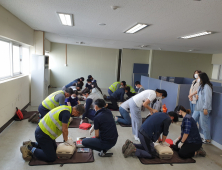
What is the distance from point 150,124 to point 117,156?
859mm

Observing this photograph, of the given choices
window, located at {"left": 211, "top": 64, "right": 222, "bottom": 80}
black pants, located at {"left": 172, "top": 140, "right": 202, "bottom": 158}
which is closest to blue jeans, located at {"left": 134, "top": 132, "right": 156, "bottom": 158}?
black pants, located at {"left": 172, "top": 140, "right": 202, "bottom": 158}

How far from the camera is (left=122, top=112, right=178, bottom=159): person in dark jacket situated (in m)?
2.75

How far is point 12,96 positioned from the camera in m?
4.13

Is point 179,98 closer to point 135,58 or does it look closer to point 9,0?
point 9,0

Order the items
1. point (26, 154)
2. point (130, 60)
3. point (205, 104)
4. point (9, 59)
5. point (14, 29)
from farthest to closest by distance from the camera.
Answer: point (130, 60), point (9, 59), point (14, 29), point (205, 104), point (26, 154)

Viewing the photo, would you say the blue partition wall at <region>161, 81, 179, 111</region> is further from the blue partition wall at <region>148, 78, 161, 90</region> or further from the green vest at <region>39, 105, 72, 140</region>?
the green vest at <region>39, 105, 72, 140</region>

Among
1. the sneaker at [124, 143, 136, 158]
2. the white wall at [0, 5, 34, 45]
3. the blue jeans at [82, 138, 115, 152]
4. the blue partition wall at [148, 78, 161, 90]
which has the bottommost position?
the sneaker at [124, 143, 136, 158]

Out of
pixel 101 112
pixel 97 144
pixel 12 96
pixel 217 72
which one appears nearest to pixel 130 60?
pixel 217 72

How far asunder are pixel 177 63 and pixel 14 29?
920 cm

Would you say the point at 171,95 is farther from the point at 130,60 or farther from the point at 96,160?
the point at 130,60

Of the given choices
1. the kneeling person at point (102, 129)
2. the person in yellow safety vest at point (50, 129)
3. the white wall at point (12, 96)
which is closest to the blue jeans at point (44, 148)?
the person in yellow safety vest at point (50, 129)

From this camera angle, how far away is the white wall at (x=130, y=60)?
9.88 m

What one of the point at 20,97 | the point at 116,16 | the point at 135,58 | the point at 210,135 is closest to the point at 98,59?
the point at 135,58

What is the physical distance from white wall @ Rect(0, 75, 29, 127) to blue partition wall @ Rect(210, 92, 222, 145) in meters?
4.75
